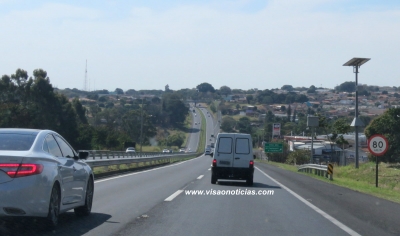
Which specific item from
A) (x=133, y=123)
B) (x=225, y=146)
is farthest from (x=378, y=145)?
(x=133, y=123)

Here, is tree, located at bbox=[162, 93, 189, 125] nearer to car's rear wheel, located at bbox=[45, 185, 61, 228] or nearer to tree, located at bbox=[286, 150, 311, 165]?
tree, located at bbox=[286, 150, 311, 165]

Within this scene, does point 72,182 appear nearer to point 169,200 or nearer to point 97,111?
point 169,200

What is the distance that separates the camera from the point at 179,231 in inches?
386

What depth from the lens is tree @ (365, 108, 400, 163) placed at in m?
50.6

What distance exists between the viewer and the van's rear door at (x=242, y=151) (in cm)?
2148

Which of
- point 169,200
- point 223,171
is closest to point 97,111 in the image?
point 223,171

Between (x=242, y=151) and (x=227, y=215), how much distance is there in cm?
966

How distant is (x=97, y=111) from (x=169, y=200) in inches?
3199

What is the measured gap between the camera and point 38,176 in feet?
27.9

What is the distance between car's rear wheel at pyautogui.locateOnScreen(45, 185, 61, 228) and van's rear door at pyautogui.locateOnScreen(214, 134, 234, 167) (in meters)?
12.5

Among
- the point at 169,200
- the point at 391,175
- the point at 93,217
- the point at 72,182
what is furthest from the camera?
the point at 391,175

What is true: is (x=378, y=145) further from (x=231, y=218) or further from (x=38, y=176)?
(x=38, y=176)

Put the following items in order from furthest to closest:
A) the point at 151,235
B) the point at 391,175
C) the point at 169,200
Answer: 1. the point at 391,175
2. the point at 169,200
3. the point at 151,235

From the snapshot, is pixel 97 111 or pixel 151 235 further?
pixel 97 111
